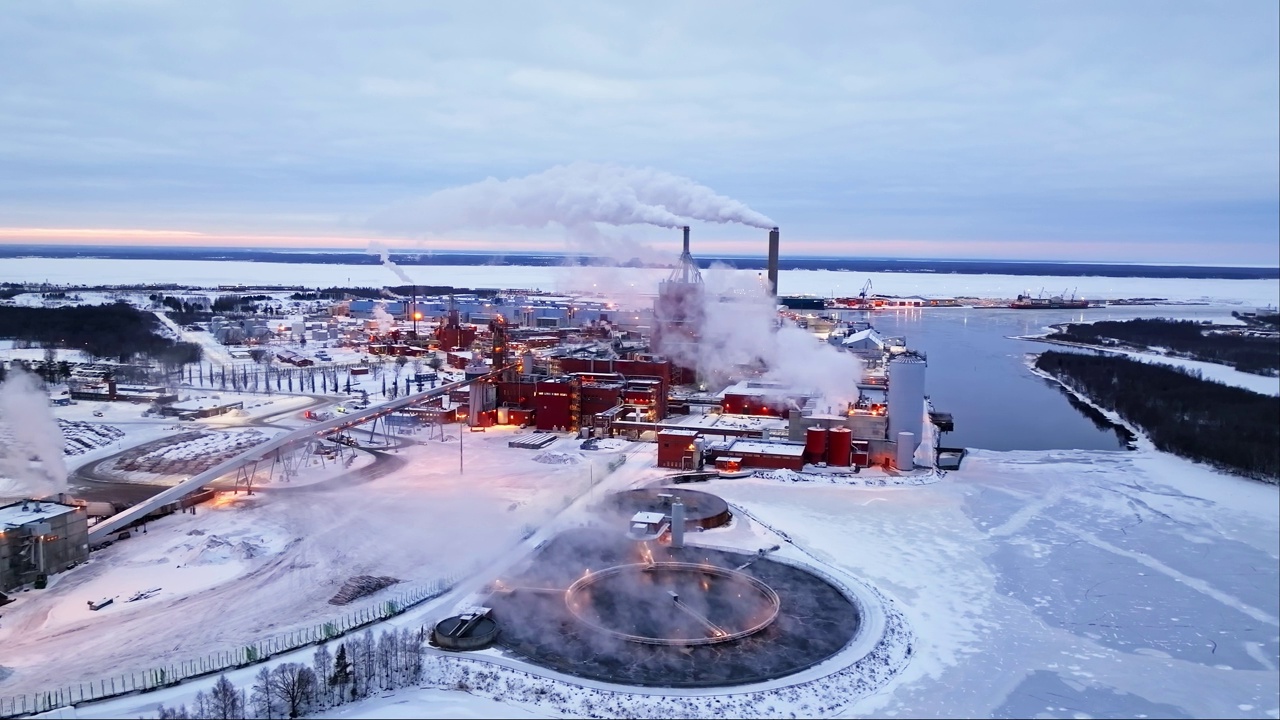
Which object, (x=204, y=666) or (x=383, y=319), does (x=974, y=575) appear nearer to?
(x=204, y=666)

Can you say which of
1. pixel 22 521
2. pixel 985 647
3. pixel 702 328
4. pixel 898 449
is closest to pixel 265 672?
pixel 22 521

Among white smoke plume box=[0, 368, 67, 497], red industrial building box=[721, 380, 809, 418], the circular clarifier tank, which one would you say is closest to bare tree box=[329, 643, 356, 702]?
the circular clarifier tank

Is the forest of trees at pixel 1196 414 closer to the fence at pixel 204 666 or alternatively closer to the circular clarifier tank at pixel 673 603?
the circular clarifier tank at pixel 673 603

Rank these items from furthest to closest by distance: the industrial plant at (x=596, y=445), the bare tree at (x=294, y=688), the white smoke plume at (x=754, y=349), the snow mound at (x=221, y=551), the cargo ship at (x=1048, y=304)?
1. the cargo ship at (x=1048, y=304)
2. the white smoke plume at (x=754, y=349)
3. the snow mound at (x=221, y=551)
4. the industrial plant at (x=596, y=445)
5. the bare tree at (x=294, y=688)

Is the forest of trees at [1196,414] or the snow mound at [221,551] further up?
the forest of trees at [1196,414]

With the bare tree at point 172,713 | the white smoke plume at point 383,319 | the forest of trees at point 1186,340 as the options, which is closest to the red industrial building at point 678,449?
the forest of trees at point 1186,340

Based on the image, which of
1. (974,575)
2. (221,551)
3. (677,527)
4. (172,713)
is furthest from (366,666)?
(974,575)

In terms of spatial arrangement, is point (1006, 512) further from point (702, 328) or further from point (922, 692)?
point (702, 328)
